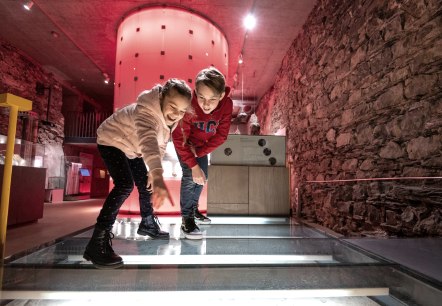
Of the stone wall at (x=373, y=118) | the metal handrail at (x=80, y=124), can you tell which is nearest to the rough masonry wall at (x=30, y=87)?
the metal handrail at (x=80, y=124)

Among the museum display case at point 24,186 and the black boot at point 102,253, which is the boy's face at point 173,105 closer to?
the black boot at point 102,253

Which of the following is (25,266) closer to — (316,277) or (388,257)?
(316,277)

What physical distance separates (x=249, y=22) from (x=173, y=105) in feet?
14.7

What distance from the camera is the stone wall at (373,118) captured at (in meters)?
2.09

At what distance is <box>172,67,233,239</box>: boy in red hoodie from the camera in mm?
1828

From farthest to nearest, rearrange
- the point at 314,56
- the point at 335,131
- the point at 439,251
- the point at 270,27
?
1. the point at 270,27
2. the point at 314,56
3. the point at 335,131
4. the point at 439,251

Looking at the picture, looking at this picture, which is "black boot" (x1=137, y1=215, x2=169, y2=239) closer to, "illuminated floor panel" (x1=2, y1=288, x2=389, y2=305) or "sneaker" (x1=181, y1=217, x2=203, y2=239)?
"sneaker" (x1=181, y1=217, x2=203, y2=239)

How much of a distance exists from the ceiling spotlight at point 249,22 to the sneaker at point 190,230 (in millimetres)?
4268

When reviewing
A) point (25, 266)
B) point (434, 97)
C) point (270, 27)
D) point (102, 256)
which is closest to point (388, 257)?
point (434, 97)

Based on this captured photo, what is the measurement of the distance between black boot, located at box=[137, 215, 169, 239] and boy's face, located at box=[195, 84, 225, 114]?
3.16 feet

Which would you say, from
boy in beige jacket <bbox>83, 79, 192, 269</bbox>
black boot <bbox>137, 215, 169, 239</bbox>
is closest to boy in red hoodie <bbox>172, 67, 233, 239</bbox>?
black boot <bbox>137, 215, 169, 239</bbox>

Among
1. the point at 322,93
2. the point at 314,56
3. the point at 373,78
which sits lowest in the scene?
the point at 373,78

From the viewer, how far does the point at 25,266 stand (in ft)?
4.56

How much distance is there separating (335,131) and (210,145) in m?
2.22
